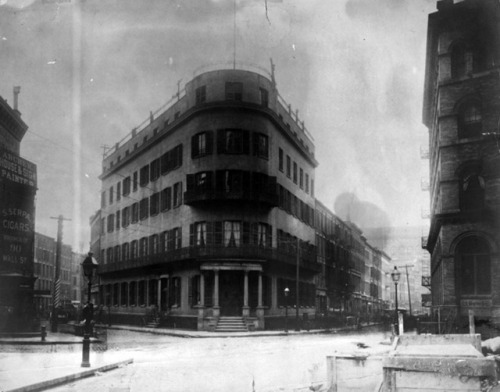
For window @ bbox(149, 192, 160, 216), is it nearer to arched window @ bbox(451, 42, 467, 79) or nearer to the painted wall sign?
the painted wall sign

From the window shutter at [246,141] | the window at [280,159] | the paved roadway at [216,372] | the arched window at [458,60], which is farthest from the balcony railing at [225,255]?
the arched window at [458,60]

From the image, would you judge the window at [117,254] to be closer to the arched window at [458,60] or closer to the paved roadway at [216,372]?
the paved roadway at [216,372]

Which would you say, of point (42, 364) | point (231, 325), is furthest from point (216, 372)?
point (231, 325)

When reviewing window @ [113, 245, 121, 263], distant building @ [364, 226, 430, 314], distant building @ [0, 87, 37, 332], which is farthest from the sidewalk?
distant building @ [364, 226, 430, 314]

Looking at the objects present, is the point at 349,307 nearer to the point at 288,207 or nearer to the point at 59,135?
the point at 288,207

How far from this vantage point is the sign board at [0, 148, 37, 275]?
85.9ft

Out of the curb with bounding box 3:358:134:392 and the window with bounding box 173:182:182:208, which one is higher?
the window with bounding box 173:182:182:208

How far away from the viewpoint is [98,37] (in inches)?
553

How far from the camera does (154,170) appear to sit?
44594mm

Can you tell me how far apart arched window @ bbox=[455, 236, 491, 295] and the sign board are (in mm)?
19857

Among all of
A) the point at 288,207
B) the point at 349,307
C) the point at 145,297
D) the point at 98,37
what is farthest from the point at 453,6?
the point at 349,307

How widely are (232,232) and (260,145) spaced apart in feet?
20.1

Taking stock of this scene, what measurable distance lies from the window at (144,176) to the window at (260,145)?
11.9 metres

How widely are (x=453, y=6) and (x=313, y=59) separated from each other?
1231cm
